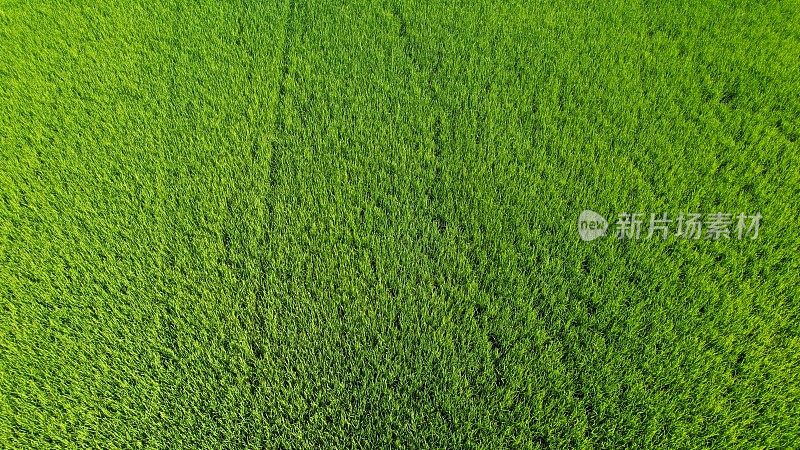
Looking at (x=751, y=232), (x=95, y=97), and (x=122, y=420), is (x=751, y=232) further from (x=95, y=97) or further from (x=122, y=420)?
(x=95, y=97)

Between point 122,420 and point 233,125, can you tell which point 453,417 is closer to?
point 122,420

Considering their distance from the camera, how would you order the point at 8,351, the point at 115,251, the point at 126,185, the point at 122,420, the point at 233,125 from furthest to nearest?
the point at 233,125 < the point at 126,185 < the point at 115,251 < the point at 8,351 < the point at 122,420

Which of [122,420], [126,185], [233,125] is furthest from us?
[233,125]

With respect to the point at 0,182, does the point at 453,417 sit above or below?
below

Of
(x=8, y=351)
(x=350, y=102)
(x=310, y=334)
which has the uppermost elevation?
(x=350, y=102)

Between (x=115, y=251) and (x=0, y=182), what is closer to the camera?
(x=115, y=251)

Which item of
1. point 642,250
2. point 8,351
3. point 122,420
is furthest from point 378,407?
point 8,351
